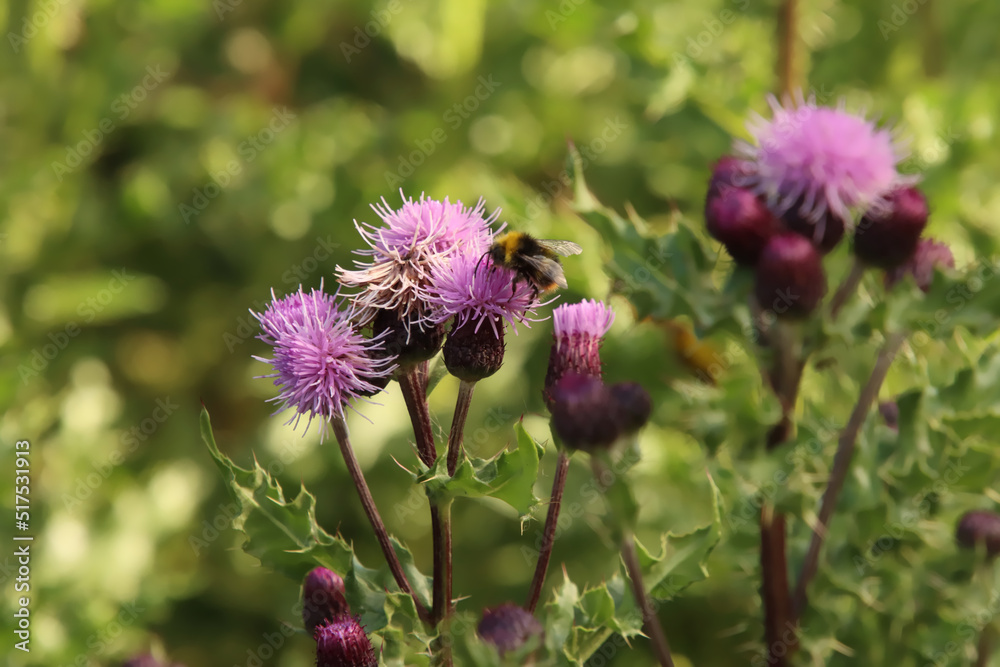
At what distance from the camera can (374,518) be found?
65.3 inches

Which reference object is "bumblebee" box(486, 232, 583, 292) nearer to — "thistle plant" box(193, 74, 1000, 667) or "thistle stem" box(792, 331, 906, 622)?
"thistle plant" box(193, 74, 1000, 667)

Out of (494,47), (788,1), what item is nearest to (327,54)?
(494,47)

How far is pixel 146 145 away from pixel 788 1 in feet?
9.62

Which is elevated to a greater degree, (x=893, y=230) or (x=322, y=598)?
(x=893, y=230)

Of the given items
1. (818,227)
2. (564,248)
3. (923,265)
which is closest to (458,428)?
(564,248)

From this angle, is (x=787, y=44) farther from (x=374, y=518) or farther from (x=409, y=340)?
(x=374, y=518)

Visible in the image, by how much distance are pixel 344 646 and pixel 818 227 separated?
1.17 metres

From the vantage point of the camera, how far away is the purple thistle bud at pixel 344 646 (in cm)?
152

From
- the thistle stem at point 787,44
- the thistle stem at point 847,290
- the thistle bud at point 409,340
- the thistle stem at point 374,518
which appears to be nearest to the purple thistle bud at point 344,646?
the thistle stem at point 374,518

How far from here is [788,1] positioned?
3.39 meters

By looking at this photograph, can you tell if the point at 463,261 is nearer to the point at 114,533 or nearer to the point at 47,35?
the point at 114,533

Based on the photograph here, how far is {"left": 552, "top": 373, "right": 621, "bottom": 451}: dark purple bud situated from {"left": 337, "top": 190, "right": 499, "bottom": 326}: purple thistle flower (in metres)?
0.32

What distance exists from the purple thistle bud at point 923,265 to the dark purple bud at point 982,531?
0.49 meters

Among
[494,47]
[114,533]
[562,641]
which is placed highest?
[562,641]
